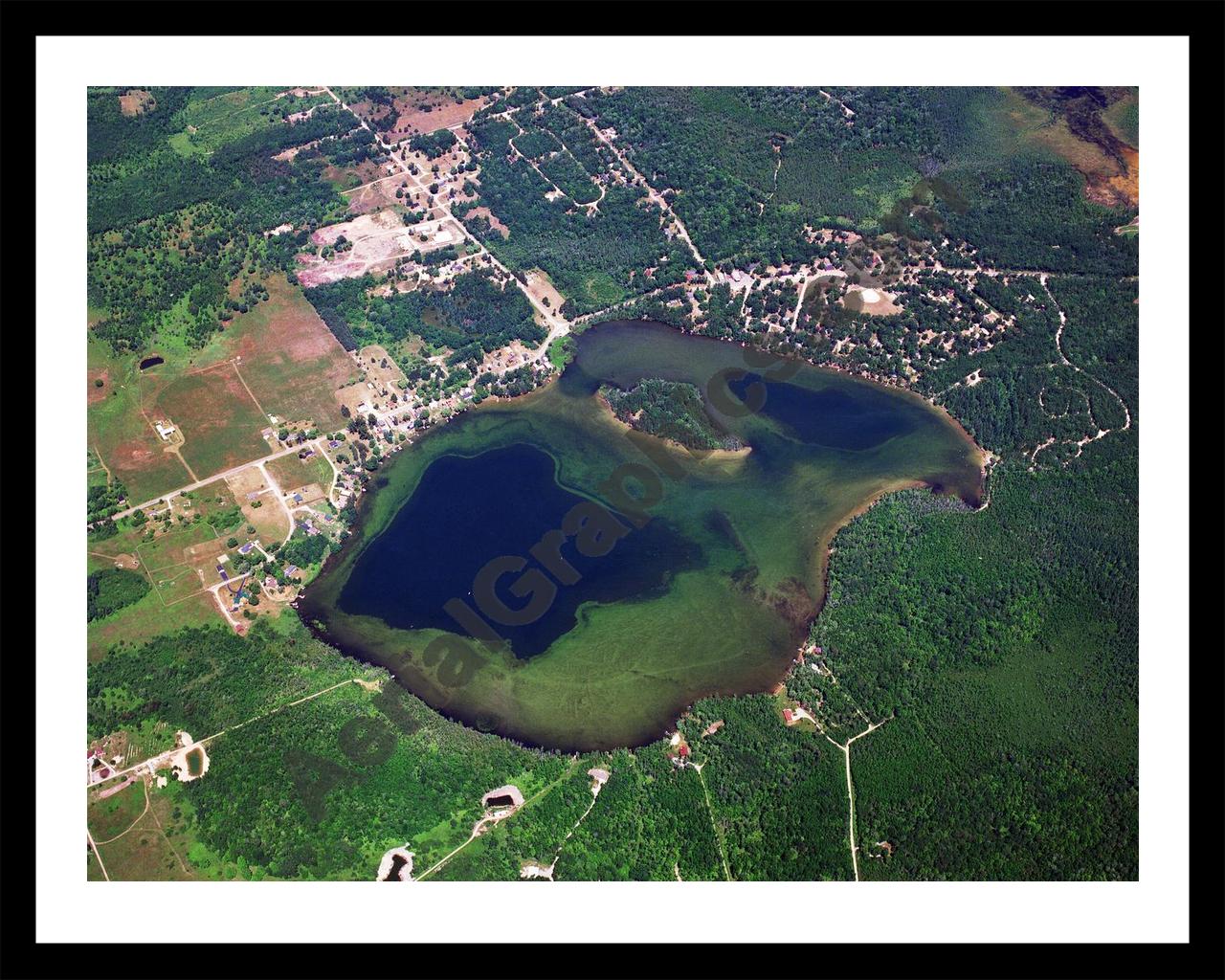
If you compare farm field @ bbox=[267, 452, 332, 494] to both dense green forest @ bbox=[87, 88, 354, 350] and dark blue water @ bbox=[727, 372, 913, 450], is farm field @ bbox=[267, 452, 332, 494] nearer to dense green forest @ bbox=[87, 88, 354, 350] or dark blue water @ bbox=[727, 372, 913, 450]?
dense green forest @ bbox=[87, 88, 354, 350]

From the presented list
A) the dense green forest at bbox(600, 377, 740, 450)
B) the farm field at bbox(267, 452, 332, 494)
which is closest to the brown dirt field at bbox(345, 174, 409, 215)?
the farm field at bbox(267, 452, 332, 494)

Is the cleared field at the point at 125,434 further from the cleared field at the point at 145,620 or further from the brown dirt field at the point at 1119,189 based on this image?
the brown dirt field at the point at 1119,189

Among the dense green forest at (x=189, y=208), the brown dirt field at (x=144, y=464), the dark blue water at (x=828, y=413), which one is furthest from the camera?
the dense green forest at (x=189, y=208)

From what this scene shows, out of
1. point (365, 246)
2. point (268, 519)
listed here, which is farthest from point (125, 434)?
point (365, 246)

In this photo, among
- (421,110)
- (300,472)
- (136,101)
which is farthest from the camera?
(421,110)

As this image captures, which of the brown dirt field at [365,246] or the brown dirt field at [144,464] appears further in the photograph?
the brown dirt field at [365,246]

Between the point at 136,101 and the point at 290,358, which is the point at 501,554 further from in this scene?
the point at 136,101

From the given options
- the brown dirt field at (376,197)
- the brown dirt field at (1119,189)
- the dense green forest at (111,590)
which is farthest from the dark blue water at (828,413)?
the dense green forest at (111,590)
